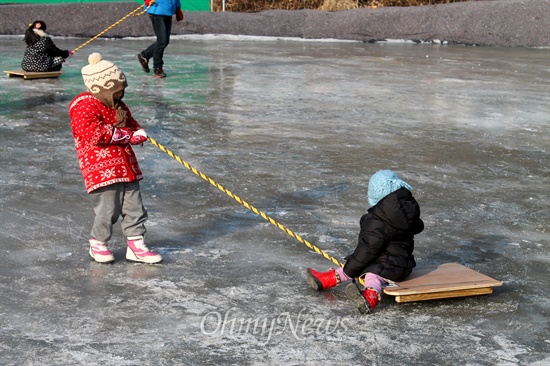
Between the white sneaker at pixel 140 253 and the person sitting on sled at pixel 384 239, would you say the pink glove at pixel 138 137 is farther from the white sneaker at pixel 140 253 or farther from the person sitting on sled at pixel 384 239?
the person sitting on sled at pixel 384 239

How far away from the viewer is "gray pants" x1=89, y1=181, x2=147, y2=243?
564 cm

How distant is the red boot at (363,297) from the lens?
491 cm

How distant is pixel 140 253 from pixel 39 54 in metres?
8.15

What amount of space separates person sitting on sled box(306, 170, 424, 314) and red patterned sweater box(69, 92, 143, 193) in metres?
1.33

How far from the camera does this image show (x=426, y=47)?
19438 millimetres

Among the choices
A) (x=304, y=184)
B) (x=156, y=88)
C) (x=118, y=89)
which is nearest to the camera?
(x=118, y=89)

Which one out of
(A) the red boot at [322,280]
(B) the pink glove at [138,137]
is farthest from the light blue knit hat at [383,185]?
(B) the pink glove at [138,137]

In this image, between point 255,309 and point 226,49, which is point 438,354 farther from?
point 226,49

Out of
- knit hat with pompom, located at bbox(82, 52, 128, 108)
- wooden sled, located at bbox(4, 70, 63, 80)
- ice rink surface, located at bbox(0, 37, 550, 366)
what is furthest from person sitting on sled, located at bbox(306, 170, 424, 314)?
wooden sled, located at bbox(4, 70, 63, 80)

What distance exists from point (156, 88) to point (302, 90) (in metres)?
1.98

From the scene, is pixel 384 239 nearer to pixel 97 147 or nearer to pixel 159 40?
pixel 97 147

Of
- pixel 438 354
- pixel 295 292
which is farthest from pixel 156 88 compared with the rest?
pixel 438 354

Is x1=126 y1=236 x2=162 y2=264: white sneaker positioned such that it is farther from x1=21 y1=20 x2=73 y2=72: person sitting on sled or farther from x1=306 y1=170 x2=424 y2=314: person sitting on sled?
x1=21 y1=20 x2=73 y2=72: person sitting on sled

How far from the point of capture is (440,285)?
5125 millimetres
